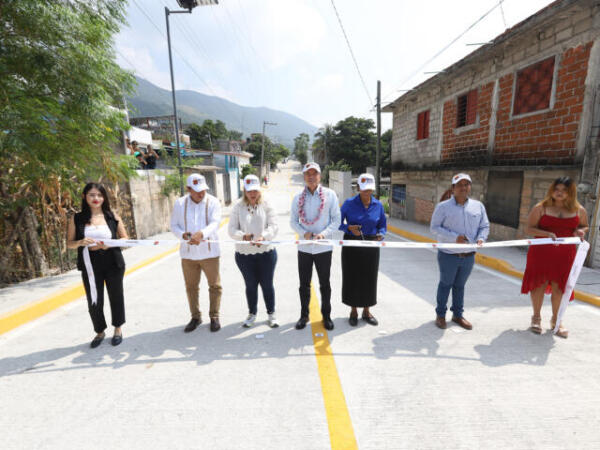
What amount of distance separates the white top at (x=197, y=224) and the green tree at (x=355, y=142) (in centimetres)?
4633

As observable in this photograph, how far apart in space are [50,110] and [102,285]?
3447 millimetres

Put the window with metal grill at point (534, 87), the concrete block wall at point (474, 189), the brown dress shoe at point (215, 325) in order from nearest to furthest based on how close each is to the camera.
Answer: the brown dress shoe at point (215, 325), the window with metal grill at point (534, 87), the concrete block wall at point (474, 189)

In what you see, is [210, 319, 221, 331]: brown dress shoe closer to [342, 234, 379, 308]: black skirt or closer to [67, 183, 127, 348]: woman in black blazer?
[67, 183, 127, 348]: woman in black blazer

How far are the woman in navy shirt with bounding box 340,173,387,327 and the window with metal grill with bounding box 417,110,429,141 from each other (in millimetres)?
11079

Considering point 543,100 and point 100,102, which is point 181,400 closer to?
point 100,102

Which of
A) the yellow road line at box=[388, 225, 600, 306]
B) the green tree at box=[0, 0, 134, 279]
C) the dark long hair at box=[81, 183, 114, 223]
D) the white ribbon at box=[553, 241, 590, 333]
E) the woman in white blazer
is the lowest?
the yellow road line at box=[388, 225, 600, 306]

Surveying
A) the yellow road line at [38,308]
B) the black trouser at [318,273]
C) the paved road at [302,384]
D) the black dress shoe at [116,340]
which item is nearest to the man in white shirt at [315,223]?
the black trouser at [318,273]

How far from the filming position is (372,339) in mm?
3377

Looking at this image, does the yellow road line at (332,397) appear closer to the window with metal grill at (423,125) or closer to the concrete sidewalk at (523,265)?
the concrete sidewalk at (523,265)

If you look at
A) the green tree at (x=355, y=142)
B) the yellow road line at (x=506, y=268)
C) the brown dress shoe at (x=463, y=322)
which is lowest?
the yellow road line at (x=506, y=268)

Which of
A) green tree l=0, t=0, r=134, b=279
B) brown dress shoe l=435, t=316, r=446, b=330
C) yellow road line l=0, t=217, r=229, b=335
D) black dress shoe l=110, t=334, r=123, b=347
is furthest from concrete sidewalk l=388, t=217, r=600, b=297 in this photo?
green tree l=0, t=0, r=134, b=279

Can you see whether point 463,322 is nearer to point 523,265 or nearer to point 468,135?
point 523,265

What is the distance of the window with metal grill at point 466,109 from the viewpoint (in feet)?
32.1

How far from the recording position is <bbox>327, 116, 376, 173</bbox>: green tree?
157 feet
